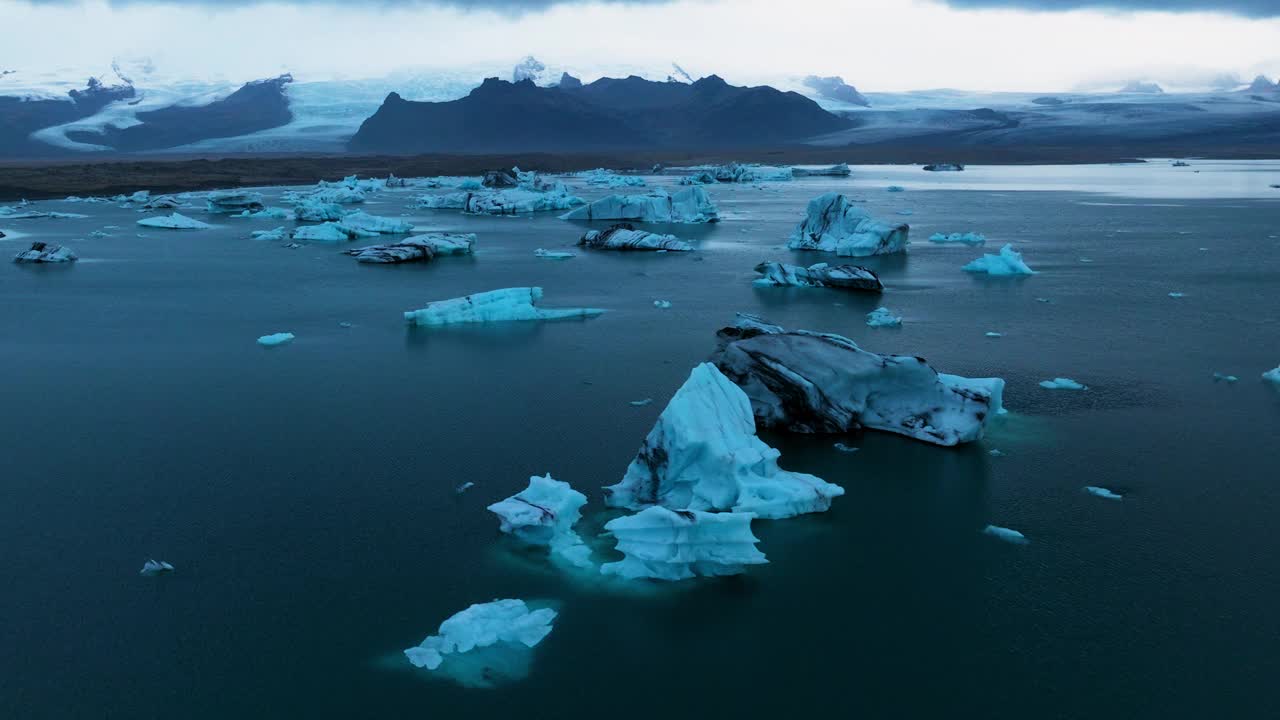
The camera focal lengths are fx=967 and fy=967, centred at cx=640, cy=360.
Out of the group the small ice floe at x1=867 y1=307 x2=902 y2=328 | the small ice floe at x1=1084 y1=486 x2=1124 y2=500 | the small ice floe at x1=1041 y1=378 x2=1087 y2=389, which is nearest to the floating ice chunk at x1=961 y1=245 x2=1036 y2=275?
the small ice floe at x1=867 y1=307 x2=902 y2=328

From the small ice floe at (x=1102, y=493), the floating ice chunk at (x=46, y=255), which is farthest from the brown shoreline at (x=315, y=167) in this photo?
the small ice floe at (x=1102, y=493)

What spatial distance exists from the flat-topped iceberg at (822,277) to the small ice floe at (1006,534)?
9.53m

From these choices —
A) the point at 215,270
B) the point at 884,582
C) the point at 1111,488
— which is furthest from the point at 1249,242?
the point at 215,270

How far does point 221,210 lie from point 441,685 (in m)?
32.1

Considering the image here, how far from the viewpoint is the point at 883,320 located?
12695 mm

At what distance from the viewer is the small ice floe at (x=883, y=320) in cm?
1269

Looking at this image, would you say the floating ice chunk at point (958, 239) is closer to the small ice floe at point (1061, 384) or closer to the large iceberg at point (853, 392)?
the small ice floe at point (1061, 384)

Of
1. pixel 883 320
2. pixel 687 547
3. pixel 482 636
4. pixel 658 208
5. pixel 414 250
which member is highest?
pixel 658 208

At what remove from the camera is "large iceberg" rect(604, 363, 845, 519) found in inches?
254

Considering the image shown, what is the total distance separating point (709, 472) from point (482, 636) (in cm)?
206

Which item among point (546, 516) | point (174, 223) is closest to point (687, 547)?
point (546, 516)

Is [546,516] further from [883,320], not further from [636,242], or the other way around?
[636,242]

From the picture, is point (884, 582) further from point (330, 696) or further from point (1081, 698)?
point (330, 696)

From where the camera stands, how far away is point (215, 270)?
18781mm
